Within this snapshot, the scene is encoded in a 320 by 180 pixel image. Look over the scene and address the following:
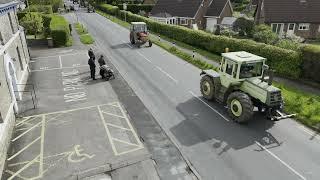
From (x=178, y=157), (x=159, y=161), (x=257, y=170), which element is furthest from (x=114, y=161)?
(x=257, y=170)

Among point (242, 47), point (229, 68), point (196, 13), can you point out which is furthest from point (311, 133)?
point (196, 13)

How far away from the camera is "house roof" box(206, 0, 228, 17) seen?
52.2 metres

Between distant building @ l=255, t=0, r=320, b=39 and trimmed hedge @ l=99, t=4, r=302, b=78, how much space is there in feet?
53.9

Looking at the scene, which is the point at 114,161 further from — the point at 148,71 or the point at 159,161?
the point at 148,71

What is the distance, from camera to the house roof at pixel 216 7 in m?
52.2

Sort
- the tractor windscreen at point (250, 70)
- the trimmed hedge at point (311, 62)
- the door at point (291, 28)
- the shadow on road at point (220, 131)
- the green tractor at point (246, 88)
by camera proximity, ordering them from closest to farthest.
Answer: the shadow on road at point (220, 131) → the green tractor at point (246, 88) → the tractor windscreen at point (250, 70) → the trimmed hedge at point (311, 62) → the door at point (291, 28)

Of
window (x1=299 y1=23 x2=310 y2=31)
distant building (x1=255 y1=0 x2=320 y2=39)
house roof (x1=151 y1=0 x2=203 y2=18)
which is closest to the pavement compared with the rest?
distant building (x1=255 y1=0 x2=320 y2=39)

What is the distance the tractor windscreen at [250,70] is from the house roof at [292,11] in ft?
104

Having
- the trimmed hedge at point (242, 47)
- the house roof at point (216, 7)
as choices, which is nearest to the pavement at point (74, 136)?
the trimmed hedge at point (242, 47)

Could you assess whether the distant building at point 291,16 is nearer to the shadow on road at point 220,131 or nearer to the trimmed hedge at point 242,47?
the trimmed hedge at point 242,47

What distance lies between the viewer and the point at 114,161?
446 inches

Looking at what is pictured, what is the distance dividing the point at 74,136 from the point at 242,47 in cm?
1713

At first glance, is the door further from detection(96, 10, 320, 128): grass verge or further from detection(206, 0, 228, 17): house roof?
detection(96, 10, 320, 128): grass verge

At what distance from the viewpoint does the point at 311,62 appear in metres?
19.5
